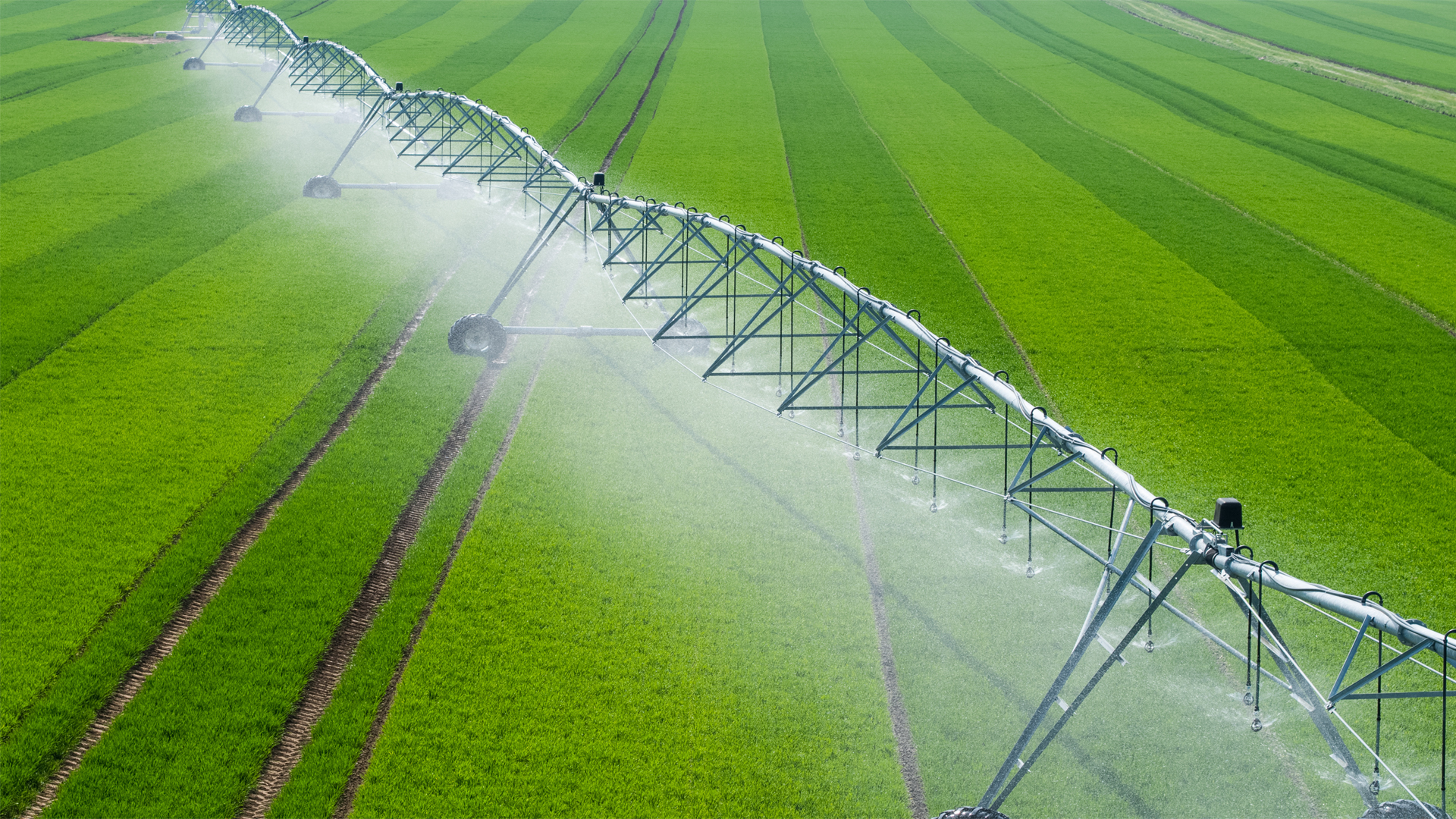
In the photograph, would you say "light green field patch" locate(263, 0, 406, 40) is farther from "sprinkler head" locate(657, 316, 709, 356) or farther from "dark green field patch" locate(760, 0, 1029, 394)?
"sprinkler head" locate(657, 316, 709, 356)

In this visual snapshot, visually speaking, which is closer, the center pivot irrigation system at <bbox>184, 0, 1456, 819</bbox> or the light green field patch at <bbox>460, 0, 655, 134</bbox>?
the center pivot irrigation system at <bbox>184, 0, 1456, 819</bbox>

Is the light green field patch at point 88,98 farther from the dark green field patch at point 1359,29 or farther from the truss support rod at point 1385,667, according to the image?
the dark green field patch at point 1359,29

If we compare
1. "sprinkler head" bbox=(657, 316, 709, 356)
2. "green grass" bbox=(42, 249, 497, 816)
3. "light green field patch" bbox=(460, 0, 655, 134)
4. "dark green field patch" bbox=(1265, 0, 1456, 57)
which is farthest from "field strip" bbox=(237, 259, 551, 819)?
"dark green field patch" bbox=(1265, 0, 1456, 57)

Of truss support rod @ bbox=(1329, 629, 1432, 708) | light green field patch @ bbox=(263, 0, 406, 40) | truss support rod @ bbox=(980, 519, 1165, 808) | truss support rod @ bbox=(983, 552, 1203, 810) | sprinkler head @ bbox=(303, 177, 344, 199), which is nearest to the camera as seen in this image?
truss support rod @ bbox=(1329, 629, 1432, 708)

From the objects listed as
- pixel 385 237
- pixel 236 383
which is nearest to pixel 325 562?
pixel 236 383

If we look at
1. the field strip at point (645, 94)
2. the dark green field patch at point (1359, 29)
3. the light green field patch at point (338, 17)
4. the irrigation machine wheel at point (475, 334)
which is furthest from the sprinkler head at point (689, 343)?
the dark green field patch at point (1359, 29)

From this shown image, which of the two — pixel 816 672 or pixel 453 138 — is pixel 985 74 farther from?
pixel 816 672
